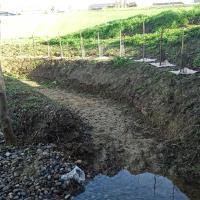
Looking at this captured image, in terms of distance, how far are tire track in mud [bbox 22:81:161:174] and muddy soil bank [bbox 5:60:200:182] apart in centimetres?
44

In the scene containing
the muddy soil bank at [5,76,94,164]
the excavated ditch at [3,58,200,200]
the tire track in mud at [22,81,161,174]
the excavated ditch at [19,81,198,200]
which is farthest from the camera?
the muddy soil bank at [5,76,94,164]

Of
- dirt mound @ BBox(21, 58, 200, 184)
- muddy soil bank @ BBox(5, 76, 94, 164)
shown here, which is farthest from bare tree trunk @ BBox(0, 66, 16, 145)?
dirt mound @ BBox(21, 58, 200, 184)

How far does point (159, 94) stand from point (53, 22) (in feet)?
111

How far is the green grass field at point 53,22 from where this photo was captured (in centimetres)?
4331

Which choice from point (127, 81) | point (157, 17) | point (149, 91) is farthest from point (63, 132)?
point (157, 17)

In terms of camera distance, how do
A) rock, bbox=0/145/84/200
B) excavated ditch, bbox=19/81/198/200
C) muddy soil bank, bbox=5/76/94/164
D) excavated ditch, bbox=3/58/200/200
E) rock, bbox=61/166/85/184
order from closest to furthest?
rock, bbox=0/145/84/200, excavated ditch, bbox=19/81/198/200, rock, bbox=61/166/85/184, excavated ditch, bbox=3/58/200/200, muddy soil bank, bbox=5/76/94/164

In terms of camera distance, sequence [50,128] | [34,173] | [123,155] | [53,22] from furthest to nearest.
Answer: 1. [53,22]
2. [50,128]
3. [123,155]
4. [34,173]

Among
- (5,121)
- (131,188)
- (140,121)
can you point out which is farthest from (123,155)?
(5,121)

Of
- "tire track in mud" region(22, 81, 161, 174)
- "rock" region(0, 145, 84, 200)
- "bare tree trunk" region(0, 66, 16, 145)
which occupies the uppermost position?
"bare tree trunk" region(0, 66, 16, 145)

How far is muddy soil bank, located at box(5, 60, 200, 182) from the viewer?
11656 millimetres

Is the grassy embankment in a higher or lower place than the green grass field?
higher

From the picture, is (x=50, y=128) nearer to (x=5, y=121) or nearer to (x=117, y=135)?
(x=5, y=121)

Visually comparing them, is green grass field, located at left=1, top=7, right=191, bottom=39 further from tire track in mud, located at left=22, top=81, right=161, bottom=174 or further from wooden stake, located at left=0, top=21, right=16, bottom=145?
wooden stake, located at left=0, top=21, right=16, bottom=145

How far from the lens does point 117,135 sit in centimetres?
1425
